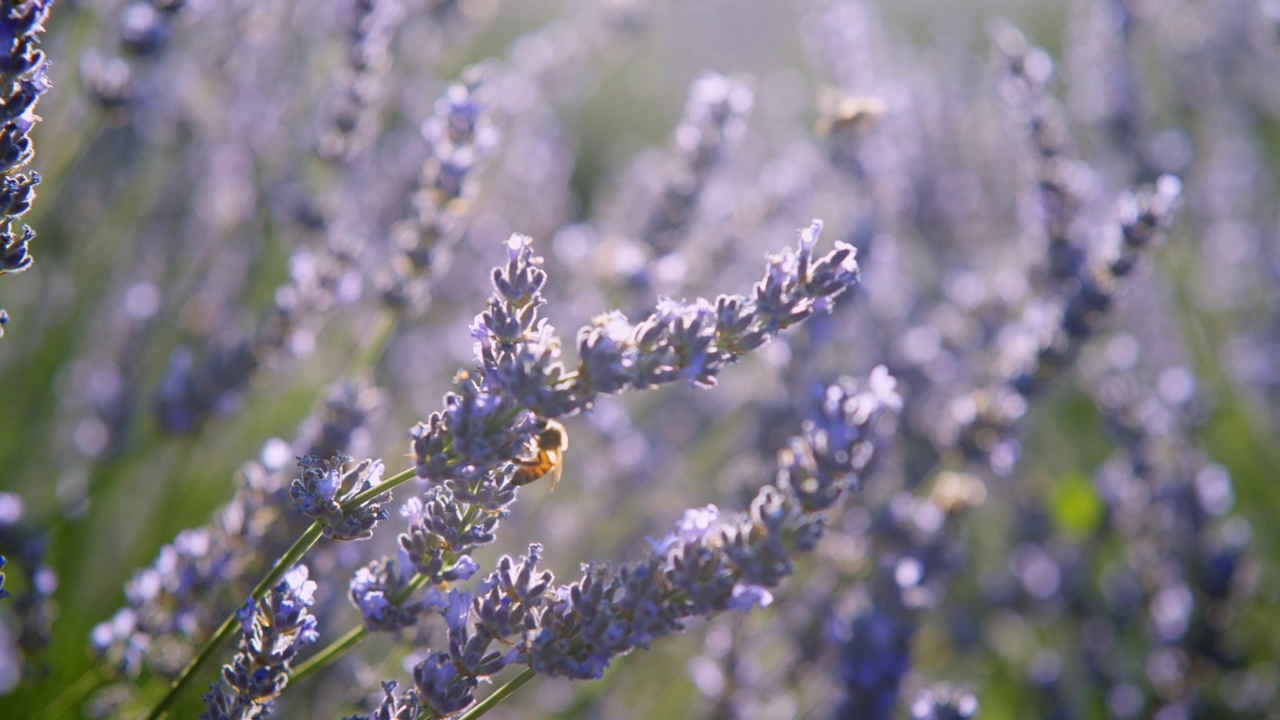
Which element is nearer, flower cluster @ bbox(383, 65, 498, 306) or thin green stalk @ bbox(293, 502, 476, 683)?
thin green stalk @ bbox(293, 502, 476, 683)

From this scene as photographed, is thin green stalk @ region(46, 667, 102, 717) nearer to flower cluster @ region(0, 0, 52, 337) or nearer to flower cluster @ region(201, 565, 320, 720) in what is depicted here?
flower cluster @ region(201, 565, 320, 720)

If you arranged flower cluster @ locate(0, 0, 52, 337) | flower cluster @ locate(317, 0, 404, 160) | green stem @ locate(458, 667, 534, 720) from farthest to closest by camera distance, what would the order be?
flower cluster @ locate(317, 0, 404, 160), green stem @ locate(458, 667, 534, 720), flower cluster @ locate(0, 0, 52, 337)

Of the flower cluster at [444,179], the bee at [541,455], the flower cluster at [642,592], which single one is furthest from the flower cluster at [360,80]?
the flower cluster at [642,592]

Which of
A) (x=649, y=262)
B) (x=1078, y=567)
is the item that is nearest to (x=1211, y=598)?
(x=1078, y=567)

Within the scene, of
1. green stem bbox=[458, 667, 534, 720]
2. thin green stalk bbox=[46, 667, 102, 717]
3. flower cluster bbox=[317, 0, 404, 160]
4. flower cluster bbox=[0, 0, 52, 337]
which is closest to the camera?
flower cluster bbox=[0, 0, 52, 337]

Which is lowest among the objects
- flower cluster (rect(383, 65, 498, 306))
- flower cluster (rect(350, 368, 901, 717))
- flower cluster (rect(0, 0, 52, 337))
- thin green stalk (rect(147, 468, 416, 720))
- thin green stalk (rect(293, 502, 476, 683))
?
flower cluster (rect(350, 368, 901, 717))

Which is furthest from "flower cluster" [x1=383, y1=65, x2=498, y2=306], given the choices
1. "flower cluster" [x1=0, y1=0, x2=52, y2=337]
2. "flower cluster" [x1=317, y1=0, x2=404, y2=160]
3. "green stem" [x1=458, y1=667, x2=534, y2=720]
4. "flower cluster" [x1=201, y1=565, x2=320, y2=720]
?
"green stem" [x1=458, y1=667, x2=534, y2=720]

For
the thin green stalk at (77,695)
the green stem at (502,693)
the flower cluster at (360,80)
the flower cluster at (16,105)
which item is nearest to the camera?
the flower cluster at (16,105)

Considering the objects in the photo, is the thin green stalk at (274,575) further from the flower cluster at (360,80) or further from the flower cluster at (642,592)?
the flower cluster at (360,80)

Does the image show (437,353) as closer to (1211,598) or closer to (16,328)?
(16,328)

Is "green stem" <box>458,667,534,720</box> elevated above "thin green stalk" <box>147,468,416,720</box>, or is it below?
below
